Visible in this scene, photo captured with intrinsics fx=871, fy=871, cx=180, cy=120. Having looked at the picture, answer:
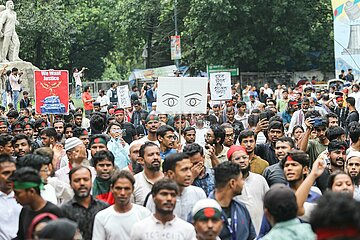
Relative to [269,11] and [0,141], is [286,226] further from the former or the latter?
[269,11]

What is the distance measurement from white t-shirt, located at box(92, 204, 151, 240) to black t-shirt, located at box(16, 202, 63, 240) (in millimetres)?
572

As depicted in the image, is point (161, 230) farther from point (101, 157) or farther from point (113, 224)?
point (101, 157)

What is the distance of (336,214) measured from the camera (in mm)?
4531

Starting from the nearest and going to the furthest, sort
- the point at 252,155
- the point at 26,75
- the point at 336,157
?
the point at 336,157 < the point at 252,155 < the point at 26,75

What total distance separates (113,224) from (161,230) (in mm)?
549

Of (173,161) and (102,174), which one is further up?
(173,161)

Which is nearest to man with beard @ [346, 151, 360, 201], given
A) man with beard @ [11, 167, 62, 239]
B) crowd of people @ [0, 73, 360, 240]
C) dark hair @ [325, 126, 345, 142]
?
crowd of people @ [0, 73, 360, 240]

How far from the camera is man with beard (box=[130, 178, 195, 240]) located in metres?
6.88

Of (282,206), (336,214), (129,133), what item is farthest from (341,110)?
(336,214)

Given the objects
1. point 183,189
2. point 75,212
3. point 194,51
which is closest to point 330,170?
point 183,189

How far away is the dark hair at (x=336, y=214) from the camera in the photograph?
14.5 feet

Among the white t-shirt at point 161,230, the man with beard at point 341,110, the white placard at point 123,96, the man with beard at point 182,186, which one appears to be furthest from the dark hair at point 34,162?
the white placard at point 123,96

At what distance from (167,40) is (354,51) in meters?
19.8

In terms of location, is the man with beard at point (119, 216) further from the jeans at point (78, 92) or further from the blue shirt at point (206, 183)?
the jeans at point (78, 92)
